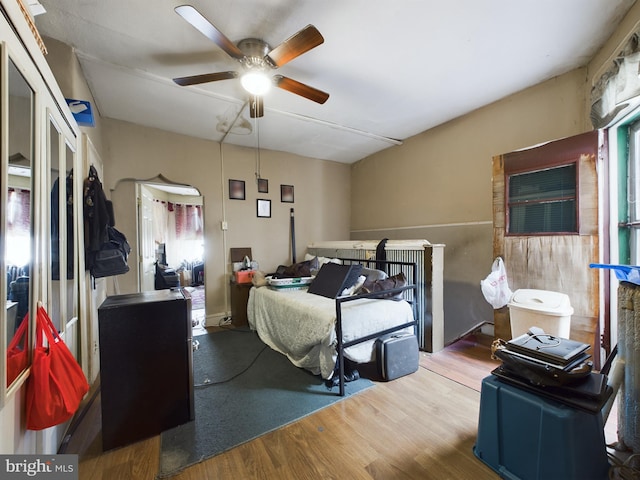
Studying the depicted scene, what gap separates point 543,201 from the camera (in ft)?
7.58

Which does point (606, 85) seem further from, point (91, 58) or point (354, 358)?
point (91, 58)

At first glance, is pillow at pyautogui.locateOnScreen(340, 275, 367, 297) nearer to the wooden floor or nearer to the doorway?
the wooden floor

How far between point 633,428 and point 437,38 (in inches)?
97.7

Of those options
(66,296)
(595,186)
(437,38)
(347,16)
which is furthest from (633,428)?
(66,296)

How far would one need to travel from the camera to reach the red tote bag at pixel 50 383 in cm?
106

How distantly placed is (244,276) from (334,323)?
1.92m

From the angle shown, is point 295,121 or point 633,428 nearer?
point 633,428

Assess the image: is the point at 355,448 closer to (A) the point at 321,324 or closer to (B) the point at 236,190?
(A) the point at 321,324

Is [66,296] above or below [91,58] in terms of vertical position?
below

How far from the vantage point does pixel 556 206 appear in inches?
87.8

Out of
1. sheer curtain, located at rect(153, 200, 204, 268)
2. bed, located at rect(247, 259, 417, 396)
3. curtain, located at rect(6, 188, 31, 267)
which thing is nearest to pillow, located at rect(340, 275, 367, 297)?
bed, located at rect(247, 259, 417, 396)

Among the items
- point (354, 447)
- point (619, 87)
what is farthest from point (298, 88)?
point (354, 447)

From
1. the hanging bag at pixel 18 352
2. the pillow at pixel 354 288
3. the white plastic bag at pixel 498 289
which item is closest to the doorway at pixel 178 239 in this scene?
the pillow at pixel 354 288

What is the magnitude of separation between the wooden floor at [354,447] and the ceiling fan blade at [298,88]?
2.40 metres
